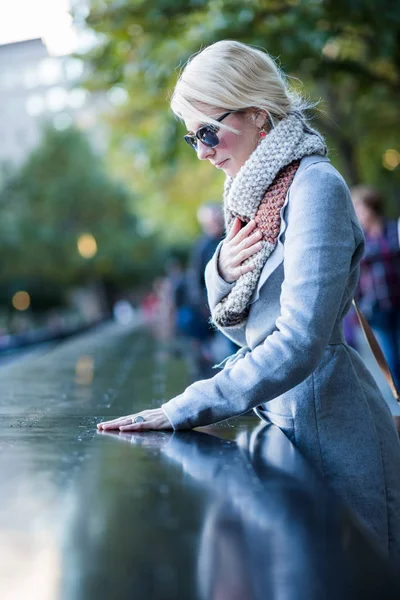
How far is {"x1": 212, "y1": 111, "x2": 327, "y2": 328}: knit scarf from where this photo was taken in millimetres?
2148

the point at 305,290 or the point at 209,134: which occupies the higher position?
the point at 209,134

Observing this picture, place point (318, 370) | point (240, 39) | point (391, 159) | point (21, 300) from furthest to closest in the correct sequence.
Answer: point (21, 300), point (391, 159), point (240, 39), point (318, 370)

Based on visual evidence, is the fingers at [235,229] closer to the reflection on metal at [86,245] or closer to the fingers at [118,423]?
the fingers at [118,423]

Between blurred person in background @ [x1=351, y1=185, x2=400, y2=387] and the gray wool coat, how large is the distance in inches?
178

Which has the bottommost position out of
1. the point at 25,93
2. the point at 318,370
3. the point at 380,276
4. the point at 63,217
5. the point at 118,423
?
the point at 25,93

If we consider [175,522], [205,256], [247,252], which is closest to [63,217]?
[205,256]

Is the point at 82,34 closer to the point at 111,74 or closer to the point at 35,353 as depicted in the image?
the point at 111,74

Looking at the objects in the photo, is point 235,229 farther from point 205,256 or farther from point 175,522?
point 205,256

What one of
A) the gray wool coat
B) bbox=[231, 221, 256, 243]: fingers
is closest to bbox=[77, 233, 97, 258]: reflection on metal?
bbox=[231, 221, 256, 243]: fingers

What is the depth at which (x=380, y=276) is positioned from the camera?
6.64m

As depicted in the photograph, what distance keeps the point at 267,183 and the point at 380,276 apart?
→ 4.63 meters

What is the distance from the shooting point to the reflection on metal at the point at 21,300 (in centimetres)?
4909

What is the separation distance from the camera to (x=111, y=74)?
1120 centimetres

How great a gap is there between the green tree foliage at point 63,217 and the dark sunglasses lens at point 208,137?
44853 mm
